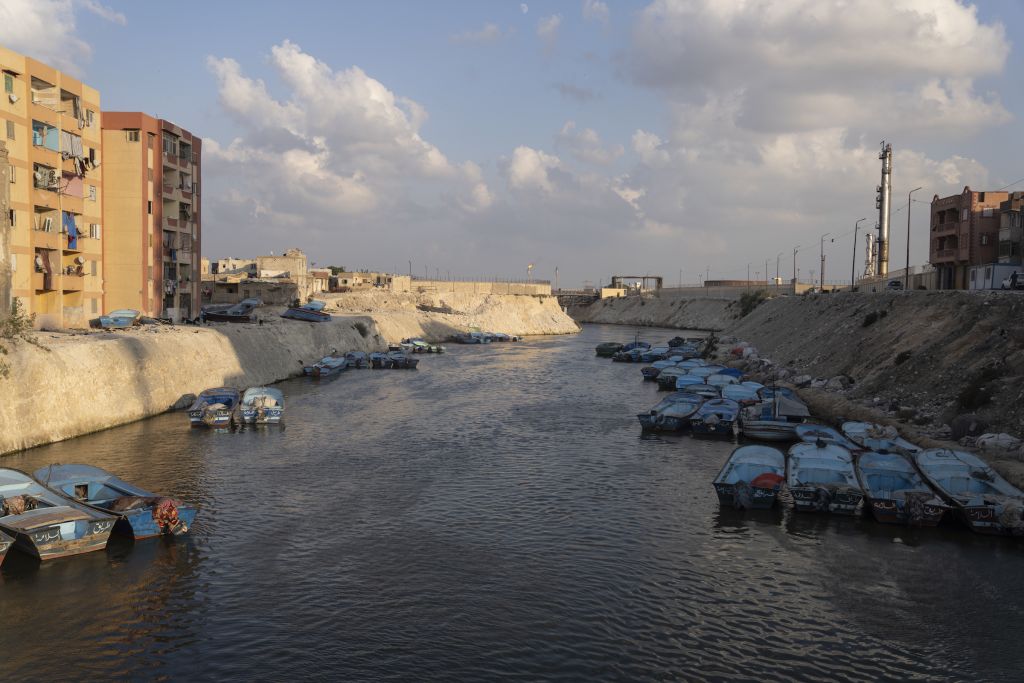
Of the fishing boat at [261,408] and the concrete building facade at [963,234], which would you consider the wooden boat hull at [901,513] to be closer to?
the fishing boat at [261,408]

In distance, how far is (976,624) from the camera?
21062mm

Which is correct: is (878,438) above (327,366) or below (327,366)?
below

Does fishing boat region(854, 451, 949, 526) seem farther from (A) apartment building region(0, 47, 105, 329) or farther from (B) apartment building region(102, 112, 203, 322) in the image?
(B) apartment building region(102, 112, 203, 322)

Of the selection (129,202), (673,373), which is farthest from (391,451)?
(129,202)

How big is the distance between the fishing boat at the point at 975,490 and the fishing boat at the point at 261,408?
122ft

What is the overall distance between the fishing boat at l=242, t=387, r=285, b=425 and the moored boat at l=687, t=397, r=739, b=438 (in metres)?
27.2

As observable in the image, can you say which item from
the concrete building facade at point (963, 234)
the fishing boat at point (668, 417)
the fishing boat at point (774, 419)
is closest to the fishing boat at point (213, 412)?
the fishing boat at point (668, 417)

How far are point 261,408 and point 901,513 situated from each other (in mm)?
37356

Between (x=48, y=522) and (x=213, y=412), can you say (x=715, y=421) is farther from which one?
(x=48, y=522)

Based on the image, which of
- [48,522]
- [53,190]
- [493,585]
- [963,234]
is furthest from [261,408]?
[963,234]

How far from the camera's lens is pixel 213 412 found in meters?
46.6

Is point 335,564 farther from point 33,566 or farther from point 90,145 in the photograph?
point 90,145

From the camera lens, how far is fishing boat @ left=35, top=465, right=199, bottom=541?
26453 millimetres

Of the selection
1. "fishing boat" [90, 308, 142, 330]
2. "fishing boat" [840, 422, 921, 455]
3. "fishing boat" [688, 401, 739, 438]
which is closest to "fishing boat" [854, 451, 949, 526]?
"fishing boat" [840, 422, 921, 455]
